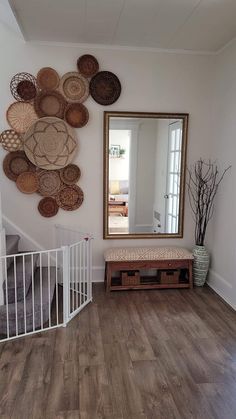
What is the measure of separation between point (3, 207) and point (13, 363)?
175 cm

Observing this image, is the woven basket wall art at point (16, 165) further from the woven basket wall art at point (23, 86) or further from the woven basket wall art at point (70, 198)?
the woven basket wall art at point (23, 86)

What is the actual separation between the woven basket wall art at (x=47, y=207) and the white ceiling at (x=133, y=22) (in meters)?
1.67

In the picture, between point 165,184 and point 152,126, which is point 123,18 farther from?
point 165,184

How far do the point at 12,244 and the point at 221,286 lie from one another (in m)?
2.26

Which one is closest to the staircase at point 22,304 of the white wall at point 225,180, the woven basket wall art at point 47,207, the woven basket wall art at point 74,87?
the woven basket wall art at point 47,207

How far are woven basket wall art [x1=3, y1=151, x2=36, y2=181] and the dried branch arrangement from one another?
1851mm

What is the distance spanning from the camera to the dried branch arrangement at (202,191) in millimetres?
3637

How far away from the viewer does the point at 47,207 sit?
3557 millimetres

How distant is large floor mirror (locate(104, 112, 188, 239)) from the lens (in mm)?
3557

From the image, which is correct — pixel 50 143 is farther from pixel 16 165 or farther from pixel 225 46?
pixel 225 46

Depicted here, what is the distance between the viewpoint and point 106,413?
1834 mm

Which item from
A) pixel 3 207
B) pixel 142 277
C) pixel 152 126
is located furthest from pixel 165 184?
pixel 3 207

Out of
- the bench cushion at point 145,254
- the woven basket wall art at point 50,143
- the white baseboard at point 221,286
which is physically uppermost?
the woven basket wall art at point 50,143

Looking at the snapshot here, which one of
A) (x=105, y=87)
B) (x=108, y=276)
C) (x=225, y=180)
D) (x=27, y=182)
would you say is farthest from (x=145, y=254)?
(x=105, y=87)
